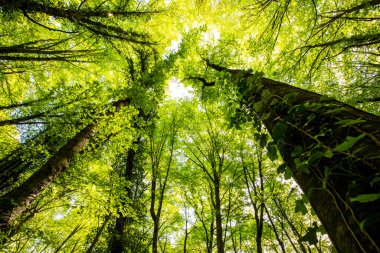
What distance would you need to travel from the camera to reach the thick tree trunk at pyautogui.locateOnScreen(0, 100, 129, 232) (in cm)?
386

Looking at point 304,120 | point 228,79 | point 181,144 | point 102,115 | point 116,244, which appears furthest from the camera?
point 181,144

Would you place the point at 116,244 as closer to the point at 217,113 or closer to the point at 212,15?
the point at 217,113

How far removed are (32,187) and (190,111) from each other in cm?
892

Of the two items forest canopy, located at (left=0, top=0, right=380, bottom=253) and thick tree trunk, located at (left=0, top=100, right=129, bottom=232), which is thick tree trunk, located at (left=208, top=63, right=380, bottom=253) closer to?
Answer: forest canopy, located at (left=0, top=0, right=380, bottom=253)

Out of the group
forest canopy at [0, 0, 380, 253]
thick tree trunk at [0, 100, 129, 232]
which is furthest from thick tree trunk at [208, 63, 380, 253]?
thick tree trunk at [0, 100, 129, 232]

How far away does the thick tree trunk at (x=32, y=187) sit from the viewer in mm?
3859

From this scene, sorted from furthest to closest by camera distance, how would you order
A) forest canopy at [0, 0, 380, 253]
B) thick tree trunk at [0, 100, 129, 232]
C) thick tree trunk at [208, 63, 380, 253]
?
thick tree trunk at [0, 100, 129, 232] < forest canopy at [0, 0, 380, 253] < thick tree trunk at [208, 63, 380, 253]

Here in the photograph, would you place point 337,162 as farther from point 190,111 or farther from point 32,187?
point 190,111

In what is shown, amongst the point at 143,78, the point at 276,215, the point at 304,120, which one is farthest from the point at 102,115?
the point at 276,215

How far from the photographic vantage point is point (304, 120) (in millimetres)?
1274

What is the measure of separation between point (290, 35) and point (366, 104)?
10.3 feet

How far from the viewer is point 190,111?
12359 millimetres

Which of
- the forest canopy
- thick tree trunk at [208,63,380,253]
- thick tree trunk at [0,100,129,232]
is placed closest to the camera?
thick tree trunk at [208,63,380,253]

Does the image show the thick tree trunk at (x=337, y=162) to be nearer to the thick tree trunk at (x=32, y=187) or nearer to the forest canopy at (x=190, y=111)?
the forest canopy at (x=190, y=111)
